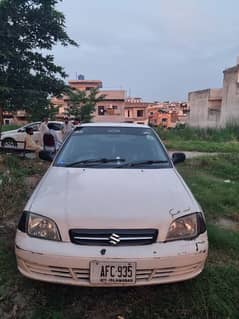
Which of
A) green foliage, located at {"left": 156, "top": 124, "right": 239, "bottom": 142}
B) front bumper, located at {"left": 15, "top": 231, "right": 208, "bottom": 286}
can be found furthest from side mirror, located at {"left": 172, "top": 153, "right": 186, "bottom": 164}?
green foliage, located at {"left": 156, "top": 124, "right": 239, "bottom": 142}

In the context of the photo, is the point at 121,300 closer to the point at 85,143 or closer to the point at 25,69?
the point at 85,143

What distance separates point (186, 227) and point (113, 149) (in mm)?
1672

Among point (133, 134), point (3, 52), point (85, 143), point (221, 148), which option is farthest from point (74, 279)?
point (221, 148)

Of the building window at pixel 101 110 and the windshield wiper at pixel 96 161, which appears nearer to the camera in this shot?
the windshield wiper at pixel 96 161

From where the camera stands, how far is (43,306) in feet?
8.49

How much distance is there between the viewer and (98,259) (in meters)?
2.35

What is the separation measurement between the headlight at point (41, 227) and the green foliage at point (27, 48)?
7.34 meters

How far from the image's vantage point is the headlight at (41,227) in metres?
2.52

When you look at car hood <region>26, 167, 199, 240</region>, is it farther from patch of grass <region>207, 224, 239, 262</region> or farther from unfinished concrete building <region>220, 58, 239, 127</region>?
unfinished concrete building <region>220, 58, 239, 127</region>

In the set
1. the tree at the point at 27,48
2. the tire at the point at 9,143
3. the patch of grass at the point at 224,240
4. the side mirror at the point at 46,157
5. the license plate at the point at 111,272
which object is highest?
the tree at the point at 27,48

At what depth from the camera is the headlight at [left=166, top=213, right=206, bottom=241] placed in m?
2.56

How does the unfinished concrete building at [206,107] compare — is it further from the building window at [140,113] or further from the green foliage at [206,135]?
the building window at [140,113]

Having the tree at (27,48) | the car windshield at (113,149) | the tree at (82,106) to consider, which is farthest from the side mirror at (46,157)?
the tree at (82,106)

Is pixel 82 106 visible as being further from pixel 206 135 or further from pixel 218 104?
pixel 206 135
